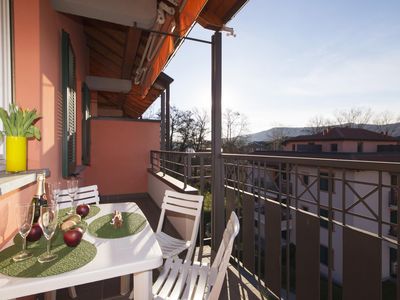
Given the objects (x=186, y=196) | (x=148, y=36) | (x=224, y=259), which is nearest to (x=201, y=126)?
(x=148, y=36)

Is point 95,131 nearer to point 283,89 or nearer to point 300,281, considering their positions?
point 300,281

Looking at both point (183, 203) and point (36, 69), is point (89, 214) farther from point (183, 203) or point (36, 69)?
point (36, 69)

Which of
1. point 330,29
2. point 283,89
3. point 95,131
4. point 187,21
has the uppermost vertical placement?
point 330,29

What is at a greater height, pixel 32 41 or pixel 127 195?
pixel 32 41

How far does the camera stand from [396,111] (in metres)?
19.1

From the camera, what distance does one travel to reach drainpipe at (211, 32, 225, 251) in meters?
2.55

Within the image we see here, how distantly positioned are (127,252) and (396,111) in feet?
81.0

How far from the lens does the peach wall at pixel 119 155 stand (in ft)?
17.1

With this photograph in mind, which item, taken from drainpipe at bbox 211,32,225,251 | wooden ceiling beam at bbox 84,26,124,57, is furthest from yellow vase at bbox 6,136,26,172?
wooden ceiling beam at bbox 84,26,124,57

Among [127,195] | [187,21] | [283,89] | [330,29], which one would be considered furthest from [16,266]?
[283,89]

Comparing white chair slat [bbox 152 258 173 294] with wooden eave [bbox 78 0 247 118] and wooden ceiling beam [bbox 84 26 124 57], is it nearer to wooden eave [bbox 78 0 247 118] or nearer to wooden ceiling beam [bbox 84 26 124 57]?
wooden eave [bbox 78 0 247 118]

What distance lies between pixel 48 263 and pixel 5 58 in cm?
149

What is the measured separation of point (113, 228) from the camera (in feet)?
4.44

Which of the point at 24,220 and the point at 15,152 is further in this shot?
the point at 15,152
